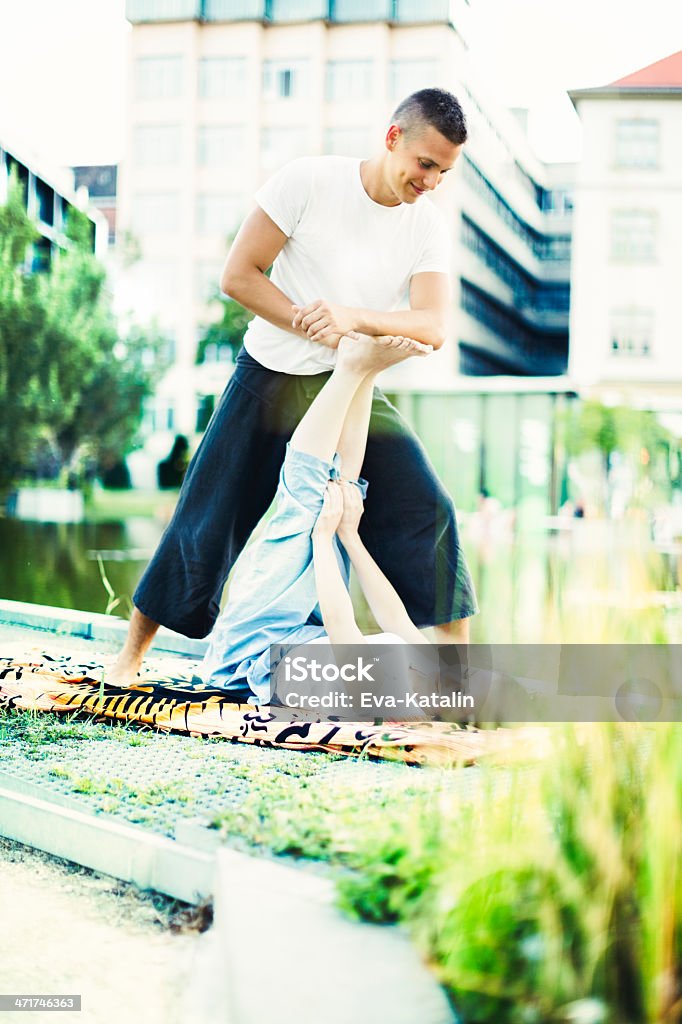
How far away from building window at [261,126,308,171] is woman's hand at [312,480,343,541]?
2.60 feet

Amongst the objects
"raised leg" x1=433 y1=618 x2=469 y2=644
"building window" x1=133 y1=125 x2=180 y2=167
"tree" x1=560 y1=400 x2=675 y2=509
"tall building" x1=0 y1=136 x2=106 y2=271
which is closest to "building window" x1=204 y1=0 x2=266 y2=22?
"building window" x1=133 y1=125 x2=180 y2=167

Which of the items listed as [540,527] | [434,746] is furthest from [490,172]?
[434,746]

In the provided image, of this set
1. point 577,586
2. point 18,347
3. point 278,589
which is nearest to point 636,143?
point 278,589

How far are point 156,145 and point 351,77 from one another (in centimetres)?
65

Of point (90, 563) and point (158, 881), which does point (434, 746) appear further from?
point (90, 563)

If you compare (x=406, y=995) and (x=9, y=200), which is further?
(x=9, y=200)

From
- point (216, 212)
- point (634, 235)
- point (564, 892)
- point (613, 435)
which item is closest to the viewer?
point (564, 892)

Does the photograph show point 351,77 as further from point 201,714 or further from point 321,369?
point 201,714

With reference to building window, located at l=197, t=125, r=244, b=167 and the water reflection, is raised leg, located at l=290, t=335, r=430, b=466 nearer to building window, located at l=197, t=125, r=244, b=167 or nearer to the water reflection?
building window, located at l=197, t=125, r=244, b=167

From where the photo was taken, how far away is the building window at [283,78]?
2.41 metres

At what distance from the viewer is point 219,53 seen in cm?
238

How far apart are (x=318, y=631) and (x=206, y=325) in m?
1.47

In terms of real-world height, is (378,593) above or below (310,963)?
above

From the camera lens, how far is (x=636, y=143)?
2068 mm
